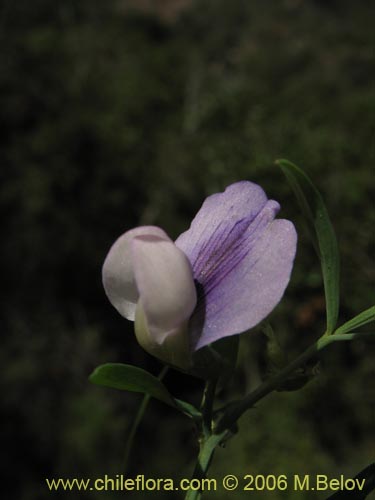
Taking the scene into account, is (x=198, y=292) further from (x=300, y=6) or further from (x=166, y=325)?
(x=300, y=6)

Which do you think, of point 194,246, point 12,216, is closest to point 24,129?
point 12,216

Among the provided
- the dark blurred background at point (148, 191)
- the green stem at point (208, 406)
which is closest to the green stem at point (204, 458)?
the green stem at point (208, 406)

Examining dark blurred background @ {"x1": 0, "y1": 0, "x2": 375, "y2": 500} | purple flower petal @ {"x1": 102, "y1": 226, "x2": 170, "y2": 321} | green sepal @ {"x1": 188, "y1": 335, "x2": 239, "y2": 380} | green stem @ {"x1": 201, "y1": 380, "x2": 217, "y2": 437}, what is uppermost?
purple flower petal @ {"x1": 102, "y1": 226, "x2": 170, "y2": 321}

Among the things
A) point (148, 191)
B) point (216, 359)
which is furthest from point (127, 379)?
point (148, 191)

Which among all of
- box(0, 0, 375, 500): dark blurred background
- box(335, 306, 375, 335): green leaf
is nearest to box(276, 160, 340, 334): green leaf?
box(335, 306, 375, 335): green leaf

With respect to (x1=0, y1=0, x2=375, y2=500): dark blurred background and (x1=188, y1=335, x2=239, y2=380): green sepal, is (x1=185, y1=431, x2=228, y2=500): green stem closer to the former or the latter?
(x1=188, y1=335, x2=239, y2=380): green sepal

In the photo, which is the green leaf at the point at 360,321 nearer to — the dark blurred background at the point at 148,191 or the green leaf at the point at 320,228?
the green leaf at the point at 320,228
